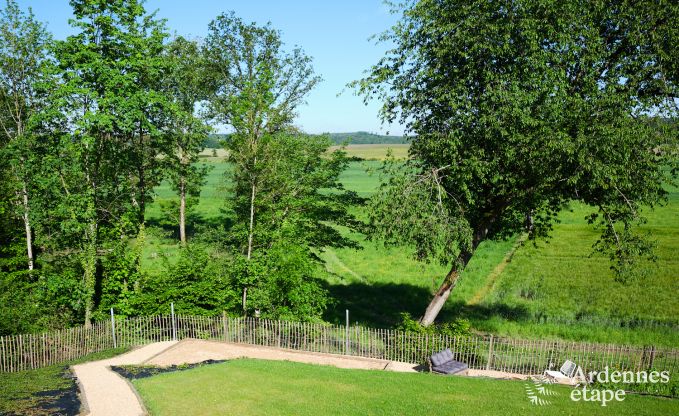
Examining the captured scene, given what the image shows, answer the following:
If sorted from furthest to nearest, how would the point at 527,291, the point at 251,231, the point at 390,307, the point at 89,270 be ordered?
the point at 527,291
the point at 390,307
the point at 251,231
the point at 89,270

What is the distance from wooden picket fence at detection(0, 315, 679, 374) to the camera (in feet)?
62.0

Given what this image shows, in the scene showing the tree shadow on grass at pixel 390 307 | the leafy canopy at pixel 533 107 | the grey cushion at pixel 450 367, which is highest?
the leafy canopy at pixel 533 107

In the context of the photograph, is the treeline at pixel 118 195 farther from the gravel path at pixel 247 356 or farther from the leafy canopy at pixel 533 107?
the leafy canopy at pixel 533 107

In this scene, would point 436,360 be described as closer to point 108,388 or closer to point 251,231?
point 108,388

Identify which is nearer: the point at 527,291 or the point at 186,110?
the point at 527,291

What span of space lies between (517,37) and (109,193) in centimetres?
2224

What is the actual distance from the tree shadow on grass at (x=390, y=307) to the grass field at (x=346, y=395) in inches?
419

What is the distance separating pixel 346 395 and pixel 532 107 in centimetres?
1228

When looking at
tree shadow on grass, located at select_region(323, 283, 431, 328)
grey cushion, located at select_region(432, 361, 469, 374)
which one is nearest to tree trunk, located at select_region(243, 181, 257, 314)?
tree shadow on grass, located at select_region(323, 283, 431, 328)

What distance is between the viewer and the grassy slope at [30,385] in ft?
49.5

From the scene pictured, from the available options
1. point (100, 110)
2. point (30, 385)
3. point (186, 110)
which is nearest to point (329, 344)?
point (30, 385)

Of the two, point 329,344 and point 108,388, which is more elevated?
point 108,388

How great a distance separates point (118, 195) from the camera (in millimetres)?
28906

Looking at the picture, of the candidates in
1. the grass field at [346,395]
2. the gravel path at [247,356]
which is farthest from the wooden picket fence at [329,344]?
the grass field at [346,395]
